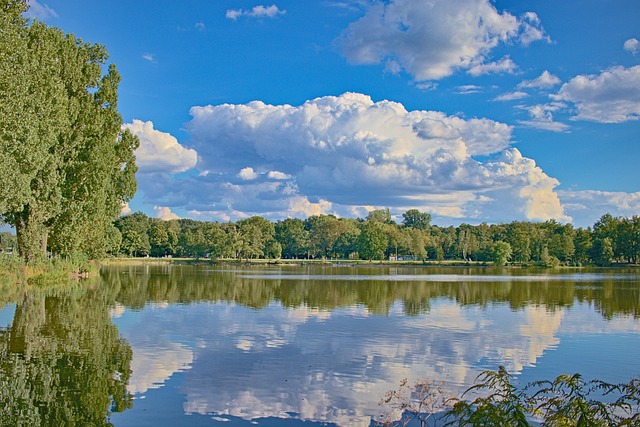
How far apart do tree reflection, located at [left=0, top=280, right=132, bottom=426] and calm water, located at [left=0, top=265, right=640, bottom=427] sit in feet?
0.11

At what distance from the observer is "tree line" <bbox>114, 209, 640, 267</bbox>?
126 m

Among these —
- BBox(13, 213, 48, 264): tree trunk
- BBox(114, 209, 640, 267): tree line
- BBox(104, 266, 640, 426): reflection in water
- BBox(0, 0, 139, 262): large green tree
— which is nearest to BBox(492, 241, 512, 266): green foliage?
BBox(114, 209, 640, 267): tree line

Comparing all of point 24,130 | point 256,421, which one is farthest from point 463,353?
point 24,130

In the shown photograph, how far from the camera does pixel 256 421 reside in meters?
10.1

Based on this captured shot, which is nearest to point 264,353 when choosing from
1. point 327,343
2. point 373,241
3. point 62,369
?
point 327,343

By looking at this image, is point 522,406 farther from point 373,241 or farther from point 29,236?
point 373,241

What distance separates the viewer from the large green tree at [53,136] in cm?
2591

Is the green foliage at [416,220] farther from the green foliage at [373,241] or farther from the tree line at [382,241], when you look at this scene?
the green foliage at [373,241]

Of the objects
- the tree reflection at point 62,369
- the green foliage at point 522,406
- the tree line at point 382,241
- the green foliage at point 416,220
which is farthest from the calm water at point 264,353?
the green foliage at point 416,220

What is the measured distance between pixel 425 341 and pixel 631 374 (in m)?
6.18

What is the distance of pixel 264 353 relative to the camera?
16406 millimetres

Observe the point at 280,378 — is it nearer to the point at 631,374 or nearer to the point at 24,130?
the point at 631,374

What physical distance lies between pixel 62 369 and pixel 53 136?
21.5 metres

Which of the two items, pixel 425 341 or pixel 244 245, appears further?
pixel 244 245
